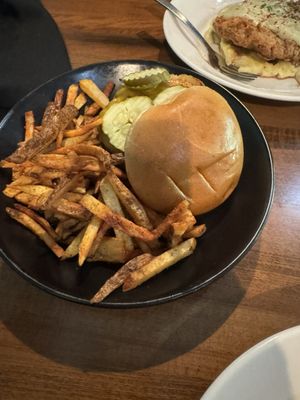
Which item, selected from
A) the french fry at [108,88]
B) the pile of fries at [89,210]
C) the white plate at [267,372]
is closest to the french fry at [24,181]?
the pile of fries at [89,210]

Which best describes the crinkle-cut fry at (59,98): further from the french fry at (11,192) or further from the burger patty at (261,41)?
the burger patty at (261,41)

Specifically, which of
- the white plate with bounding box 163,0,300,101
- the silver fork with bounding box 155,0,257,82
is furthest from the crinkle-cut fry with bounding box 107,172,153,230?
the silver fork with bounding box 155,0,257,82

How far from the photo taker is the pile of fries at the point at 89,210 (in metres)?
0.97

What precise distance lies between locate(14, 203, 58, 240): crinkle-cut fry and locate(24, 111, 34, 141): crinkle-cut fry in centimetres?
25

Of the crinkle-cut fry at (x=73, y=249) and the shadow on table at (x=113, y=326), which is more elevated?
the crinkle-cut fry at (x=73, y=249)

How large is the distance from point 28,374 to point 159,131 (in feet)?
2.18

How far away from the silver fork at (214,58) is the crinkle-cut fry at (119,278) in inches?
38.3

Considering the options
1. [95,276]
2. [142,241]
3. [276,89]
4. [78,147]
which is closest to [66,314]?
[95,276]

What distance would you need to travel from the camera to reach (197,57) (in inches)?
66.7

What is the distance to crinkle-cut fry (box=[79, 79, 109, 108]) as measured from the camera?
135 cm

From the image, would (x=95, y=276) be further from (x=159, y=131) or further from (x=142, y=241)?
(x=159, y=131)

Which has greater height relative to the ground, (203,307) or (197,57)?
(197,57)

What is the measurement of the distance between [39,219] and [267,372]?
26.1 inches

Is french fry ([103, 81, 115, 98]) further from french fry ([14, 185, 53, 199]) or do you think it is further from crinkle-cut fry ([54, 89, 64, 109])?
french fry ([14, 185, 53, 199])
